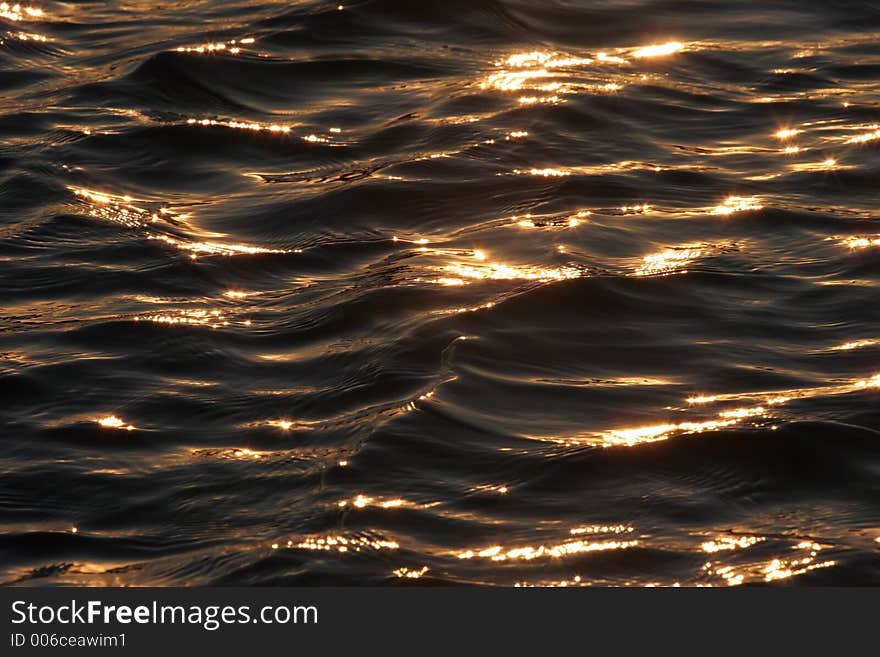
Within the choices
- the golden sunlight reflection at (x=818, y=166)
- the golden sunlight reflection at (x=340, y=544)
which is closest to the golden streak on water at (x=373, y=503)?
the golden sunlight reflection at (x=340, y=544)

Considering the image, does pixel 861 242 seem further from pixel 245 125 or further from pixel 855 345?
pixel 245 125

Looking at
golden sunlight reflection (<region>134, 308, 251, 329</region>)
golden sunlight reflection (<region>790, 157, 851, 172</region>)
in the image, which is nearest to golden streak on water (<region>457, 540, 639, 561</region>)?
golden sunlight reflection (<region>134, 308, 251, 329</region>)

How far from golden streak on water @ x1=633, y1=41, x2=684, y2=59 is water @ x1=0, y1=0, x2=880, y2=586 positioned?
0.03 meters

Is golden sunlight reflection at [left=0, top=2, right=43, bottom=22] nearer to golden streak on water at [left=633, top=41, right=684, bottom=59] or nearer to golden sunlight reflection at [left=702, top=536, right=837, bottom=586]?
golden streak on water at [left=633, top=41, right=684, bottom=59]

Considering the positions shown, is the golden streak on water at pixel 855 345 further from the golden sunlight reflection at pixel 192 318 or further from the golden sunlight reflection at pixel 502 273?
the golden sunlight reflection at pixel 192 318

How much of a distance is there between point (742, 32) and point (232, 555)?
4.99 meters

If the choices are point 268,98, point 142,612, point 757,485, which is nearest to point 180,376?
point 142,612

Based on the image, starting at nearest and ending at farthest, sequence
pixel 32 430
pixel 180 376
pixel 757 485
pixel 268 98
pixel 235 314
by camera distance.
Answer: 1. pixel 757 485
2. pixel 32 430
3. pixel 180 376
4. pixel 235 314
5. pixel 268 98

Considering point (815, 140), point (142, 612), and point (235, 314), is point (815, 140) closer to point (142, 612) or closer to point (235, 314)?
point (235, 314)

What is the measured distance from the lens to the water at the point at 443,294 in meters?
4.20

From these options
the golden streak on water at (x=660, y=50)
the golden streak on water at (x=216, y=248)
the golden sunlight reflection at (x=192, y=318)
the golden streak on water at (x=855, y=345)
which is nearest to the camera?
the golden streak on water at (x=855, y=345)

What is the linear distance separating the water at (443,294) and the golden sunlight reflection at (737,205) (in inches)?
0.5

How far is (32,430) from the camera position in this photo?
4684 mm

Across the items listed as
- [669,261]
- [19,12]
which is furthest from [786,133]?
[19,12]
